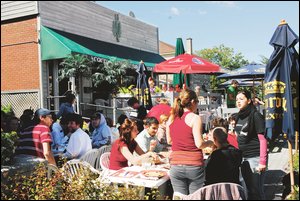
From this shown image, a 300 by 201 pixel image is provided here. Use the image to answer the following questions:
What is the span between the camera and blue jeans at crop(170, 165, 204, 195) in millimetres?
3688

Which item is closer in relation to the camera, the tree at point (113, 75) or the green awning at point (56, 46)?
the green awning at point (56, 46)

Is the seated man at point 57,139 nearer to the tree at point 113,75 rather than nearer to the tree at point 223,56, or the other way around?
the tree at point 113,75

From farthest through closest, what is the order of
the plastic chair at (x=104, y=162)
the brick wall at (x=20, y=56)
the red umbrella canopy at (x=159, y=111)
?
1. the brick wall at (x=20, y=56)
2. the red umbrella canopy at (x=159, y=111)
3. the plastic chair at (x=104, y=162)

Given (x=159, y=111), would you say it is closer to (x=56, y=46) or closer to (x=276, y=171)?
(x=276, y=171)

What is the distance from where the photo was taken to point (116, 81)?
12.1 meters

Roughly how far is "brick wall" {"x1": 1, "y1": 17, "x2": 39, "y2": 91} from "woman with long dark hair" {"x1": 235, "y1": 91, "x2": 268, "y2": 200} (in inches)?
389

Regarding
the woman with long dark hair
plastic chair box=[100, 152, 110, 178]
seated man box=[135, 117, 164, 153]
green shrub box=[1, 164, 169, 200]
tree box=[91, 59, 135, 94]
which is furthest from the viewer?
tree box=[91, 59, 135, 94]

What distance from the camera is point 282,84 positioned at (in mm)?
4387

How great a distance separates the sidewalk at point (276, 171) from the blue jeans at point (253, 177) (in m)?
0.63

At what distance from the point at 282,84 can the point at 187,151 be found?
175cm

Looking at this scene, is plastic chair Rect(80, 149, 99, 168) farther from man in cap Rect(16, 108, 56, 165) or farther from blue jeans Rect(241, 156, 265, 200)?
blue jeans Rect(241, 156, 265, 200)

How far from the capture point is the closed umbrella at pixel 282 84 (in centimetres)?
432

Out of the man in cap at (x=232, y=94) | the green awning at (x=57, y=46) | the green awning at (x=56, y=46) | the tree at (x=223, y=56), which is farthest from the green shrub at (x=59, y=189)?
the tree at (x=223, y=56)

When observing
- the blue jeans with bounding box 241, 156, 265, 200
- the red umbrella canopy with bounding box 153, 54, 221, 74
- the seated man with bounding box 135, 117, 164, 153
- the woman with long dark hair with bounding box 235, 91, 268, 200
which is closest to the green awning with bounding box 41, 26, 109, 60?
the red umbrella canopy with bounding box 153, 54, 221, 74
